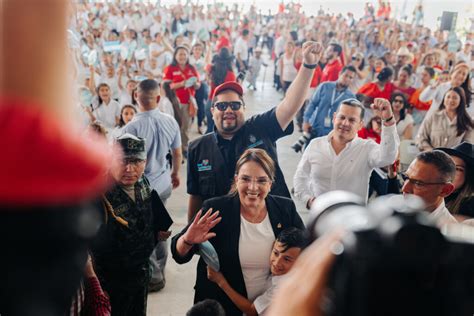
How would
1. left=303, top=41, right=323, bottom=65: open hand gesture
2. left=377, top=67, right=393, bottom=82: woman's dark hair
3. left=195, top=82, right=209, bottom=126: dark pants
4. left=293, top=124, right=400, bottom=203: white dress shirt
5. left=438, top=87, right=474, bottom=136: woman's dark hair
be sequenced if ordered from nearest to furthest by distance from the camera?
1. left=303, top=41, right=323, bottom=65: open hand gesture
2. left=293, top=124, right=400, bottom=203: white dress shirt
3. left=438, top=87, right=474, bottom=136: woman's dark hair
4. left=377, top=67, right=393, bottom=82: woman's dark hair
5. left=195, top=82, right=209, bottom=126: dark pants

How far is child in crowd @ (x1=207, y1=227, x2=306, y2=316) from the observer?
93.1 inches

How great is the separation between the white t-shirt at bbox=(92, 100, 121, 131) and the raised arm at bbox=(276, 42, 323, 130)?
121 inches

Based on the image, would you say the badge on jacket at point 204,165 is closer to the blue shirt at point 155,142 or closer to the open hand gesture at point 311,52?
the blue shirt at point 155,142

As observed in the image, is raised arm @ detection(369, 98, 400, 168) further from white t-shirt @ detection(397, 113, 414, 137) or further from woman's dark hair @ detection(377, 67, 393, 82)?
woman's dark hair @ detection(377, 67, 393, 82)

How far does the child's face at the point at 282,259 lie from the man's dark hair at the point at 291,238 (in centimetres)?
1

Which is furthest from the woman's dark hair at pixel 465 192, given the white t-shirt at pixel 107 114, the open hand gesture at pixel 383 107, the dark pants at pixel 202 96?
the dark pants at pixel 202 96

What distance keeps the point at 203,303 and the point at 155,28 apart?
12878mm

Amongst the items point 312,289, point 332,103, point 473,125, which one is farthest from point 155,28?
point 312,289

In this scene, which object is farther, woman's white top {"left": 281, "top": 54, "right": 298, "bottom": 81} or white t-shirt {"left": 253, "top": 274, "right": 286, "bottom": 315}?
woman's white top {"left": 281, "top": 54, "right": 298, "bottom": 81}

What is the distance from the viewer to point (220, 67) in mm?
7621

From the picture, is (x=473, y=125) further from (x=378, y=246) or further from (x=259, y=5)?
(x=259, y=5)

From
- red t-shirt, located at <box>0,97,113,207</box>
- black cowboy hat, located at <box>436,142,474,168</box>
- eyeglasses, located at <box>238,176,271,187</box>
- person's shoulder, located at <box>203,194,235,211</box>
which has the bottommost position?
person's shoulder, located at <box>203,194,235,211</box>

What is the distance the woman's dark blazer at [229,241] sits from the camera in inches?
97.5

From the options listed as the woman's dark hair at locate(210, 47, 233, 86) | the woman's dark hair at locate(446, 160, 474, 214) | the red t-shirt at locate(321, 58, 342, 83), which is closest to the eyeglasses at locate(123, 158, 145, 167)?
the woman's dark hair at locate(446, 160, 474, 214)
